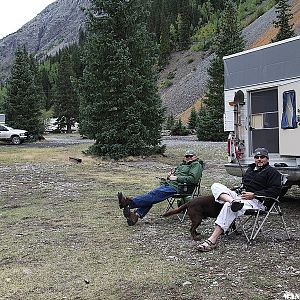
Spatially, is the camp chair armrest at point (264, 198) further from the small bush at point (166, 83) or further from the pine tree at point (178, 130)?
the small bush at point (166, 83)

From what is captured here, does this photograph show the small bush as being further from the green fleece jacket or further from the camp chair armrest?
the camp chair armrest

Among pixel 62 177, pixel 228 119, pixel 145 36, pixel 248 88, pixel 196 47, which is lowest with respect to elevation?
pixel 62 177

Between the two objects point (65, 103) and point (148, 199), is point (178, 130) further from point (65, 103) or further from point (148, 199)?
point (148, 199)

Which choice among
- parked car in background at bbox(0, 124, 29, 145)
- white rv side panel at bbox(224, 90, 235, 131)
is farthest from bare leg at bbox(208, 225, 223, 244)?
parked car in background at bbox(0, 124, 29, 145)

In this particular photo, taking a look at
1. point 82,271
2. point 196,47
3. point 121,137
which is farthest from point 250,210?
point 196,47

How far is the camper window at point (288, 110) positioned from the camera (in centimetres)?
743

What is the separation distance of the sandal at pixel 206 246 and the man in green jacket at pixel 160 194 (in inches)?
64.5

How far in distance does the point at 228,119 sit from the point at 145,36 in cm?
1084

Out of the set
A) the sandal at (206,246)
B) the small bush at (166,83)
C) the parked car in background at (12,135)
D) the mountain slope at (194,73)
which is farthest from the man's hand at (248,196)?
the small bush at (166,83)

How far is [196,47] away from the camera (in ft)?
281

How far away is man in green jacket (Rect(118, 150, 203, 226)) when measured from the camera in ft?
22.5

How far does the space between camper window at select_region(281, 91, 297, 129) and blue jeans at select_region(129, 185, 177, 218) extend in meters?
2.20

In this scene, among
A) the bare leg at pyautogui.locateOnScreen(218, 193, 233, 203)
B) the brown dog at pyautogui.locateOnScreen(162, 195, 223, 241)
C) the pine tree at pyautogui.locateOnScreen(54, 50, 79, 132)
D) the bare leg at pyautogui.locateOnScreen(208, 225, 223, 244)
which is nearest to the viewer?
the bare leg at pyautogui.locateOnScreen(208, 225, 223, 244)

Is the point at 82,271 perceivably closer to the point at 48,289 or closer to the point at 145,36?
Result: the point at 48,289
